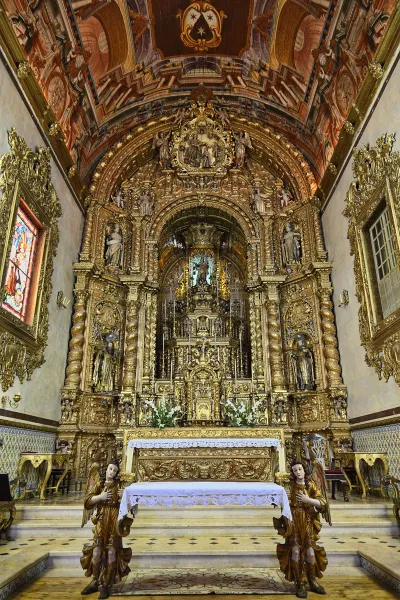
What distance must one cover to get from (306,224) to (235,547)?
10194 millimetres

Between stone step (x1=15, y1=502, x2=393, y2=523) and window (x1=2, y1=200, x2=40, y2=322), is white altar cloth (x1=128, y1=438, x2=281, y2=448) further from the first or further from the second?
window (x1=2, y1=200, x2=40, y2=322)

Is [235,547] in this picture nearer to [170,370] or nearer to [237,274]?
[170,370]

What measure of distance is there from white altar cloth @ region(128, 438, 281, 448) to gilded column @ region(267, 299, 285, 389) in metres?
3.34

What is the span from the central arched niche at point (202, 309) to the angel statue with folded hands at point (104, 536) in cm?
694

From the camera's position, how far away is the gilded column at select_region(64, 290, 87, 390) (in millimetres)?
11117

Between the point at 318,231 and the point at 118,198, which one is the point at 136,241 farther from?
the point at 318,231

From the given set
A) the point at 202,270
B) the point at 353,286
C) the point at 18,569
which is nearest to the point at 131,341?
the point at 202,270

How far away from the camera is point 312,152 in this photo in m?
13.9

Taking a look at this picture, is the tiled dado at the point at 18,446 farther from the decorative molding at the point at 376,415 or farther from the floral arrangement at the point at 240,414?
the decorative molding at the point at 376,415

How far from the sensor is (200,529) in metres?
6.20

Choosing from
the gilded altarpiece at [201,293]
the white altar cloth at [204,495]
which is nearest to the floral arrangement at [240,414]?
the gilded altarpiece at [201,293]

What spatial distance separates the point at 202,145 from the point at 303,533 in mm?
13225

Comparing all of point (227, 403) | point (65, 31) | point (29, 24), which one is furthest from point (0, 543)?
point (65, 31)

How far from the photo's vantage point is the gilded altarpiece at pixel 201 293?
11.4m
